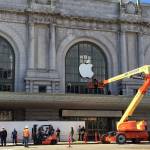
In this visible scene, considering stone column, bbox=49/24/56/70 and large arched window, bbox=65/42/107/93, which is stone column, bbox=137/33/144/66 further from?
stone column, bbox=49/24/56/70

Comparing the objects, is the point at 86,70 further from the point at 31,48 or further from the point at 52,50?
the point at 31,48

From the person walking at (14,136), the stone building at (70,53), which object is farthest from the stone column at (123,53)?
the person walking at (14,136)

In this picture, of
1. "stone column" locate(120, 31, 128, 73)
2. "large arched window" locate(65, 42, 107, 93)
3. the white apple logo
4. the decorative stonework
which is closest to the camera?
"large arched window" locate(65, 42, 107, 93)

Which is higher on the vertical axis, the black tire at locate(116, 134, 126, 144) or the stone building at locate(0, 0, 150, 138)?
the stone building at locate(0, 0, 150, 138)

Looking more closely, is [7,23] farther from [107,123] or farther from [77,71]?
[107,123]

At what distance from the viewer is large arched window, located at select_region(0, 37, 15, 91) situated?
55062 millimetres

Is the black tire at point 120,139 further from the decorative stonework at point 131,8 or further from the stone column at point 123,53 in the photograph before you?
the decorative stonework at point 131,8

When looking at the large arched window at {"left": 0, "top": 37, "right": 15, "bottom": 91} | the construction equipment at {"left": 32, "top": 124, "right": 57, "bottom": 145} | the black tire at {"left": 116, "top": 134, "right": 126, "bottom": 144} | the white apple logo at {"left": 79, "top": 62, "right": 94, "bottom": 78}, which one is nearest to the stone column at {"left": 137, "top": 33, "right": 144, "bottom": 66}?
the white apple logo at {"left": 79, "top": 62, "right": 94, "bottom": 78}

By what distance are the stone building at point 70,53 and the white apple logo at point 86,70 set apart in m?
0.53

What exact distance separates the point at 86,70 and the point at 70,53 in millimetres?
3168

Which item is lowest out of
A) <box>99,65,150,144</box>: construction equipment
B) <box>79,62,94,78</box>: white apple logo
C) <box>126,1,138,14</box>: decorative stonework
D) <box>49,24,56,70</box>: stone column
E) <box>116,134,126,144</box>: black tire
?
<box>116,134,126,144</box>: black tire

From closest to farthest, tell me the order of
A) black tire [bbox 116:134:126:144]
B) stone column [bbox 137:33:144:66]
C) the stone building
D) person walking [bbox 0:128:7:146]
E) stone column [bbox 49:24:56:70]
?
black tire [bbox 116:134:126:144]
person walking [bbox 0:128:7:146]
the stone building
stone column [bbox 49:24:56:70]
stone column [bbox 137:33:144:66]

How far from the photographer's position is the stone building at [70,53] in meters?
54.0

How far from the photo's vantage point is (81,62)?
59.0 metres
